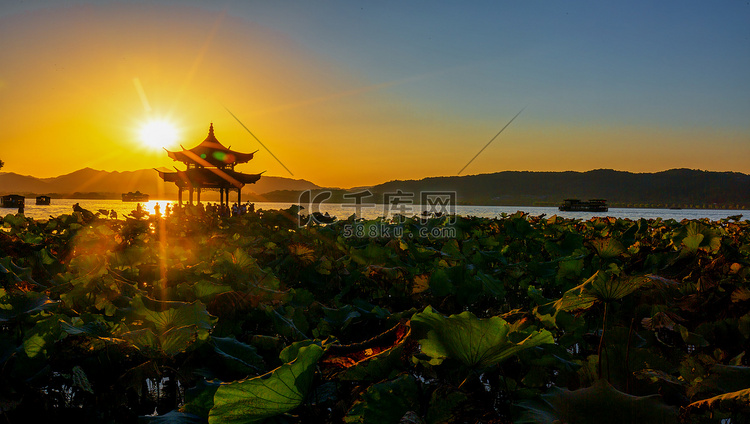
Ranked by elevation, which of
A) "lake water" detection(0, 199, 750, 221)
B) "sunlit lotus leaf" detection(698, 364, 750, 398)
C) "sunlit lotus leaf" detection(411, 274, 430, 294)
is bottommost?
"lake water" detection(0, 199, 750, 221)

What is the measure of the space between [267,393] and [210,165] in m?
34.2

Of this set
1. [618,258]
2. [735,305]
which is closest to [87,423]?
[735,305]

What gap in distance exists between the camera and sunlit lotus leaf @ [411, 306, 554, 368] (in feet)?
2.89

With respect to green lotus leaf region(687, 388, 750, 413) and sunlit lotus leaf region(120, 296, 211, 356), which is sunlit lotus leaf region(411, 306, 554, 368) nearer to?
green lotus leaf region(687, 388, 750, 413)

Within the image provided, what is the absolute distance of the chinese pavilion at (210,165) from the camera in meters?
28.7

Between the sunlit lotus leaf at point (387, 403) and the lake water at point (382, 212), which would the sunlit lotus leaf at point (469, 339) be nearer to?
the sunlit lotus leaf at point (387, 403)

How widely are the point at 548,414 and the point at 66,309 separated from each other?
1.74 meters

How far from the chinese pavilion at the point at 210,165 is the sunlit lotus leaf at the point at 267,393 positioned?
2848cm

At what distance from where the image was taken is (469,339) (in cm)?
91

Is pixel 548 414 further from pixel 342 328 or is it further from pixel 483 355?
pixel 342 328

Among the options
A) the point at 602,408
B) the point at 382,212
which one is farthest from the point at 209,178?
the point at 602,408

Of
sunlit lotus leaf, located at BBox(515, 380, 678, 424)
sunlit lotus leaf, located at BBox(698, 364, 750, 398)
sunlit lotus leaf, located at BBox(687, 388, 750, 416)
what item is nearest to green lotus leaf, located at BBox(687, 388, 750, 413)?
sunlit lotus leaf, located at BBox(687, 388, 750, 416)

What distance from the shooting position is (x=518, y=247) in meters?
4.65

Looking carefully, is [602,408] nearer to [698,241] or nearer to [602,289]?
[602,289]
